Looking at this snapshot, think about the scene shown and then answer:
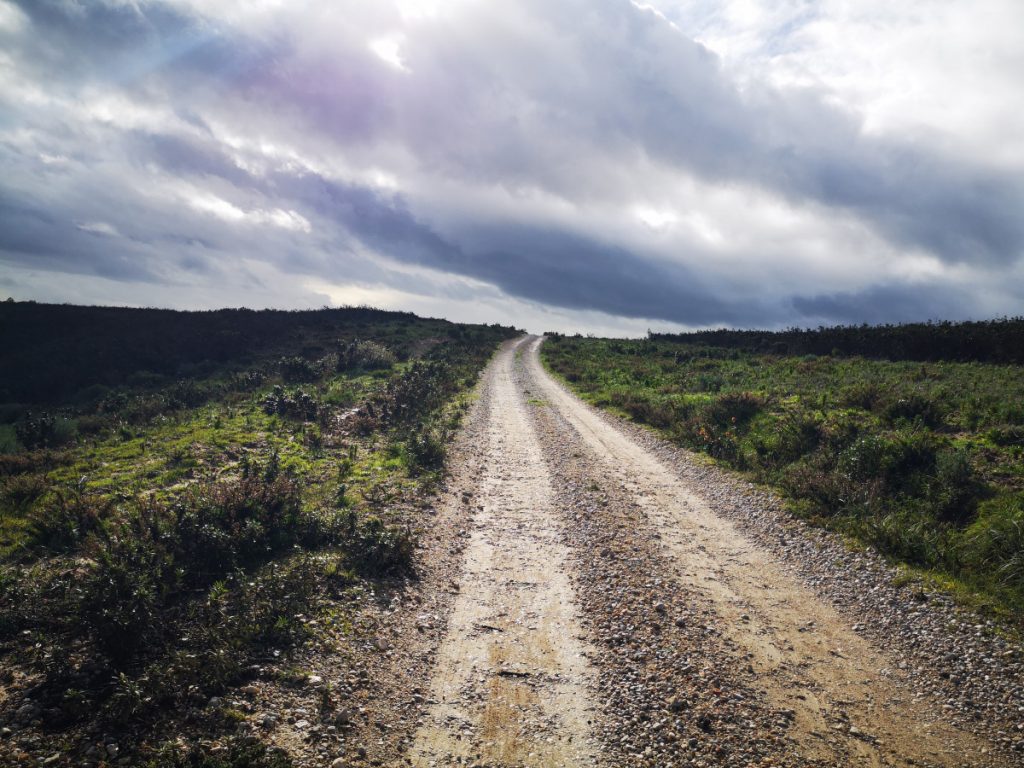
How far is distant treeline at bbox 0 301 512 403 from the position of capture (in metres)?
28.5

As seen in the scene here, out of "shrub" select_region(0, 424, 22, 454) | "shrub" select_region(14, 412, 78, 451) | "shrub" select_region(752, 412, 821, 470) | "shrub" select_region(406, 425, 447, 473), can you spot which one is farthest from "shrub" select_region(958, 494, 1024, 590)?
"shrub" select_region(0, 424, 22, 454)

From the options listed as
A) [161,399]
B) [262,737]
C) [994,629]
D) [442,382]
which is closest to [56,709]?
[262,737]

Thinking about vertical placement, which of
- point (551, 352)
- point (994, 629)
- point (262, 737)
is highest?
point (551, 352)

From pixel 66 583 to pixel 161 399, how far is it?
17.3m

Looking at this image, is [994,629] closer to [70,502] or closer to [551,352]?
[70,502]

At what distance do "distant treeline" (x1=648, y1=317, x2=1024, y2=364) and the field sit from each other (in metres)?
32.0

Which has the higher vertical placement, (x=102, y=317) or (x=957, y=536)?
(x=102, y=317)

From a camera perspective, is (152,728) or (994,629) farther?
(994,629)

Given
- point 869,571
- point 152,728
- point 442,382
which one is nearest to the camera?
point 152,728

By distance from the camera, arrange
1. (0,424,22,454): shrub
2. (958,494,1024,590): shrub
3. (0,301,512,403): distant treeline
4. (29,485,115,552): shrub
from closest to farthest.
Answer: (958,494,1024,590): shrub → (29,485,115,552): shrub → (0,424,22,454): shrub → (0,301,512,403): distant treeline

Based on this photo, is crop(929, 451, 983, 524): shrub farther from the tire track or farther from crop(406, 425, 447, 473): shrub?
crop(406, 425, 447, 473): shrub

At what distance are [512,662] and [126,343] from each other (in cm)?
3866

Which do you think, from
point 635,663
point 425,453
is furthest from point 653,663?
point 425,453

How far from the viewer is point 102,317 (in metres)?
38.4
